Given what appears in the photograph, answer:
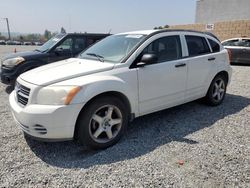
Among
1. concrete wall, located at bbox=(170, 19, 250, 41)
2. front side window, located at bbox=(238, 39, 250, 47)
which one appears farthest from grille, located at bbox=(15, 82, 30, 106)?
concrete wall, located at bbox=(170, 19, 250, 41)

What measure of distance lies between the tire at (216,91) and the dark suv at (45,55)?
4226 millimetres

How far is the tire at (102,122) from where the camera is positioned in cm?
314

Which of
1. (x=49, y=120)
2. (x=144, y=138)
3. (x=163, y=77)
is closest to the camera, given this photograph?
(x=49, y=120)

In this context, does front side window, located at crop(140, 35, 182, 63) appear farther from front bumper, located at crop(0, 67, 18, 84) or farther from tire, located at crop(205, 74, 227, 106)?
front bumper, located at crop(0, 67, 18, 84)

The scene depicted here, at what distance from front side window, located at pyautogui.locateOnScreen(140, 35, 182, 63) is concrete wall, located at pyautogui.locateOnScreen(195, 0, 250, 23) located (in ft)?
93.0

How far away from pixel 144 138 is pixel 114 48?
163 centimetres

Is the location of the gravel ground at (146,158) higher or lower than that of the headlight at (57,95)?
lower

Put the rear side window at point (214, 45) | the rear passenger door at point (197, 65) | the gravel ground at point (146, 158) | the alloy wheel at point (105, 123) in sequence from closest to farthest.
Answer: the gravel ground at point (146, 158), the alloy wheel at point (105, 123), the rear passenger door at point (197, 65), the rear side window at point (214, 45)

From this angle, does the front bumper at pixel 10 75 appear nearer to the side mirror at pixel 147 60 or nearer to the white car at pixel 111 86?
the white car at pixel 111 86

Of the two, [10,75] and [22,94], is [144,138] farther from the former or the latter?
[10,75]

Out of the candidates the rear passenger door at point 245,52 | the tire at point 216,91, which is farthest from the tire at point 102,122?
the rear passenger door at point 245,52

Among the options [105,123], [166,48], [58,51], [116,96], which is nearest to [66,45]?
[58,51]

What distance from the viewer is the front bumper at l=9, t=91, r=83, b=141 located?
2.91 meters

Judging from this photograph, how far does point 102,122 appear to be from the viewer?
336cm
